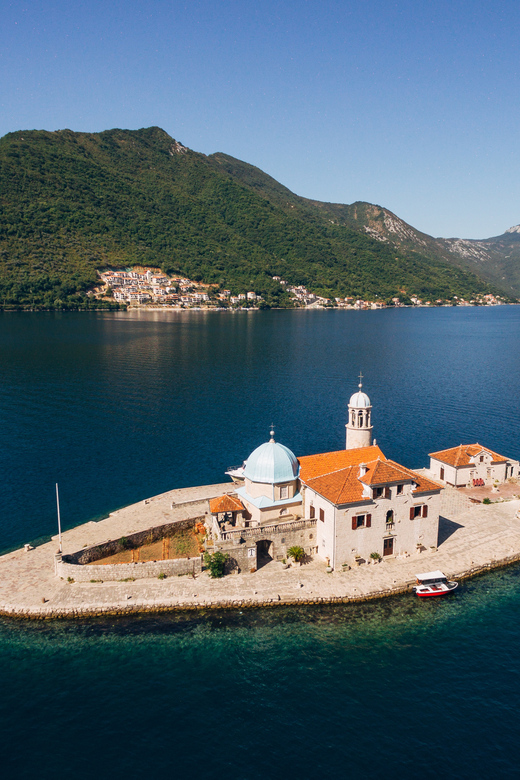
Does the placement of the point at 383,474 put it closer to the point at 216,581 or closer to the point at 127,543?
the point at 216,581

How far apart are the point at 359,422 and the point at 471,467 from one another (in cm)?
1523

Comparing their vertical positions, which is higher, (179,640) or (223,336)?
(223,336)

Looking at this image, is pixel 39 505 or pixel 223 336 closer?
pixel 39 505

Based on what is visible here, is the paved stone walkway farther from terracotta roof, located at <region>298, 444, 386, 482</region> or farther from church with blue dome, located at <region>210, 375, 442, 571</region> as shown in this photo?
terracotta roof, located at <region>298, 444, 386, 482</region>

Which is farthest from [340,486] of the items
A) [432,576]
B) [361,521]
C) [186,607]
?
[186,607]

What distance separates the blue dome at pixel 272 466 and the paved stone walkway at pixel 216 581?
714cm

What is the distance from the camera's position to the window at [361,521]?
41625mm

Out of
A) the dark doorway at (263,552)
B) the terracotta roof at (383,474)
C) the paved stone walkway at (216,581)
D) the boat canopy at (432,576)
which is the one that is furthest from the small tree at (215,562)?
the boat canopy at (432,576)

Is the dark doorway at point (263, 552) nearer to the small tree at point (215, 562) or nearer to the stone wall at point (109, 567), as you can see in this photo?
the small tree at point (215, 562)

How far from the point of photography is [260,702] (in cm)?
2953

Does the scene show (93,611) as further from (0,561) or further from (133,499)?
(133,499)

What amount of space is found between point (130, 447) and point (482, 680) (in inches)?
2064

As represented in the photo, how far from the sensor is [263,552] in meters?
44.2

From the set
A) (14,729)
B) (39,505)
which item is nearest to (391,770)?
(14,729)
